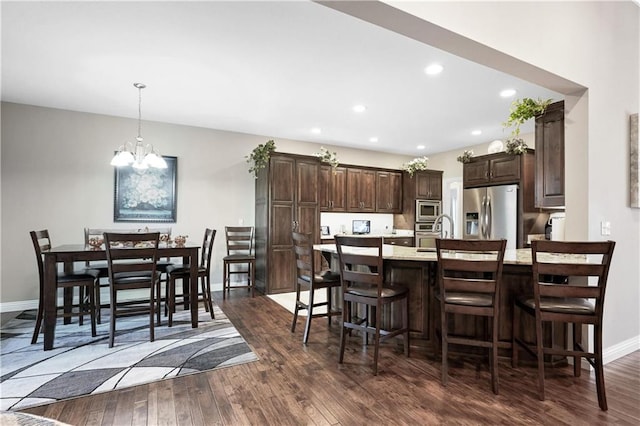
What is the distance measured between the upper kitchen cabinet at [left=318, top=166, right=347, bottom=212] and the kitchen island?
3274 mm

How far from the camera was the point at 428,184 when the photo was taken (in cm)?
699

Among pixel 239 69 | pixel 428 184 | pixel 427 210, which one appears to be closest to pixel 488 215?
pixel 427 210

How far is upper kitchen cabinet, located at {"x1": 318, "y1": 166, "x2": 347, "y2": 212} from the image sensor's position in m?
6.25

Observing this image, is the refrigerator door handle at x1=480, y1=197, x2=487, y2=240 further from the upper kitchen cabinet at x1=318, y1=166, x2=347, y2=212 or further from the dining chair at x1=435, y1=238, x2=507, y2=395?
the dining chair at x1=435, y1=238, x2=507, y2=395

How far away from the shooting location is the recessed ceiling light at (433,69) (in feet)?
10.6

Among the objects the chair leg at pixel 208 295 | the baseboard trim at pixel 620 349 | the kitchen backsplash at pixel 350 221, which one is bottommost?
the baseboard trim at pixel 620 349

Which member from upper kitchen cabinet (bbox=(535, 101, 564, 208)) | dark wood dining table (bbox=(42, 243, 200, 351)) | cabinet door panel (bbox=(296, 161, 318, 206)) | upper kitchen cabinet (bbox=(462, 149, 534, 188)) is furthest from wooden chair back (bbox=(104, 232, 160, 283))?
upper kitchen cabinet (bbox=(462, 149, 534, 188))

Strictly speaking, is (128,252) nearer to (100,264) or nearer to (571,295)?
(100,264)

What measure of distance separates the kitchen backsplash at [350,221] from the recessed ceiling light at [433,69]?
3687 mm

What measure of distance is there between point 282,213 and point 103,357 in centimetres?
313

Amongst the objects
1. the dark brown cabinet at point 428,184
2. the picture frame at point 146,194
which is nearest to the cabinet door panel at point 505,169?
the dark brown cabinet at point 428,184

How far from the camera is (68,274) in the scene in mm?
3305

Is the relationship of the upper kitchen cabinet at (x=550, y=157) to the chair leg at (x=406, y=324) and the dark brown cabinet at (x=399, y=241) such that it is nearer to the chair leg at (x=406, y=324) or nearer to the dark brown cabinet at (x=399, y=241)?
the chair leg at (x=406, y=324)

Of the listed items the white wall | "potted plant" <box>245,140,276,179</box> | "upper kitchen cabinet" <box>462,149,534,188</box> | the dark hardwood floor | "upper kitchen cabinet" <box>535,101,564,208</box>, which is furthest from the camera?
"potted plant" <box>245,140,276,179</box>
